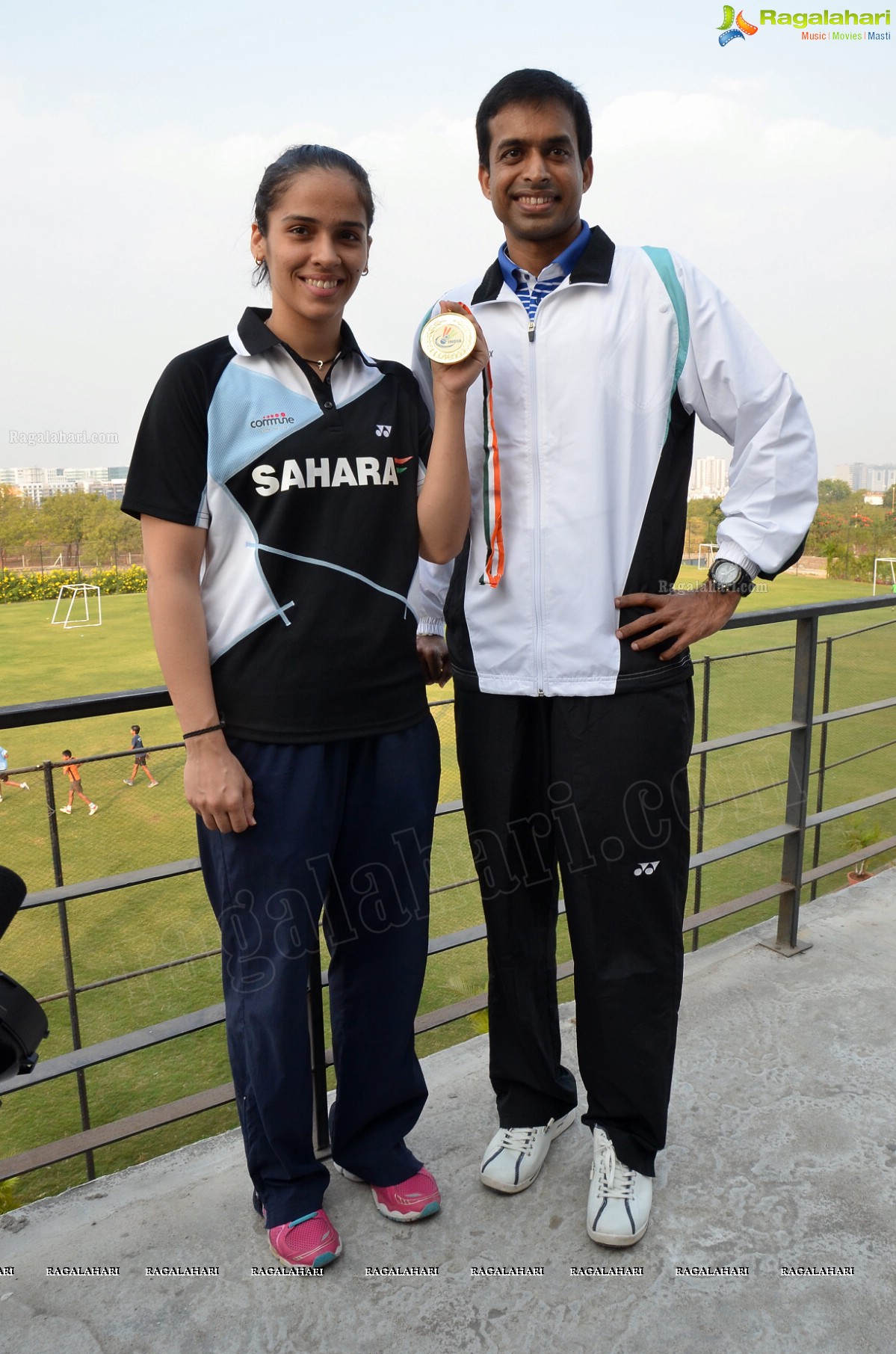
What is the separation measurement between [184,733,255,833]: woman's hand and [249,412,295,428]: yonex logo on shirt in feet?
1.26

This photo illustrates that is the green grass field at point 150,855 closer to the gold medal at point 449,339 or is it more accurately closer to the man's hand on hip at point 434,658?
the man's hand on hip at point 434,658

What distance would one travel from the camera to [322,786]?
131 cm

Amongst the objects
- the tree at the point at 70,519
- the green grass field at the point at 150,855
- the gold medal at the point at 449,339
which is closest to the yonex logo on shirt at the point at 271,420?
the gold medal at the point at 449,339

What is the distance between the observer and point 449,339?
1249 mm

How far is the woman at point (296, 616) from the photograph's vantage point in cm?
124

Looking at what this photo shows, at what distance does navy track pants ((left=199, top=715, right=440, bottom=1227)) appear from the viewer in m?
1.31

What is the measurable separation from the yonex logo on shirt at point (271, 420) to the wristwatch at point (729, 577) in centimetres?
61

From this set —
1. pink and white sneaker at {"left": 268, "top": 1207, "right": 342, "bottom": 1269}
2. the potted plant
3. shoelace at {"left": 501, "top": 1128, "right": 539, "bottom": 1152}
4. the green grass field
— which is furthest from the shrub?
pink and white sneaker at {"left": 268, "top": 1207, "right": 342, "bottom": 1269}

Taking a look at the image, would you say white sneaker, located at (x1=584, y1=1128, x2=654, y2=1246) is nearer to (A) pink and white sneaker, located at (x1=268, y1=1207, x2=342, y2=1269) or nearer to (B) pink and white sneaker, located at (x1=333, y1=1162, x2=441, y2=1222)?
(B) pink and white sneaker, located at (x1=333, y1=1162, x2=441, y2=1222)

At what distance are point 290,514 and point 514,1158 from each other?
1.01 meters

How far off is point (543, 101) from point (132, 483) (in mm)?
→ 739

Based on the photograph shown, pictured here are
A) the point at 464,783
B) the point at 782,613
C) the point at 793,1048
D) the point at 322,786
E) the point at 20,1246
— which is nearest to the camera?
the point at 322,786

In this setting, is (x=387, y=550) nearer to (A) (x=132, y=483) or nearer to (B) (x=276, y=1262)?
(A) (x=132, y=483)

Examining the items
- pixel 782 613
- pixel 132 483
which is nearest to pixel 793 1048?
pixel 782 613
